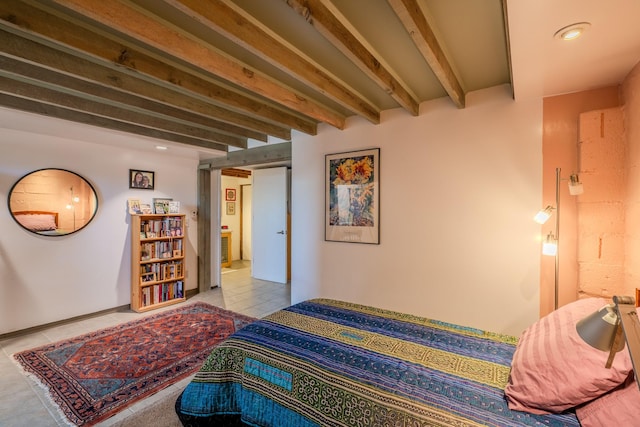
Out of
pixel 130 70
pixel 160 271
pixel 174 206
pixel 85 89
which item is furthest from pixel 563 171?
pixel 160 271

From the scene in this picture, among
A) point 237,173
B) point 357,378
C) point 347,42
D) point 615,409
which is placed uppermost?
point 347,42

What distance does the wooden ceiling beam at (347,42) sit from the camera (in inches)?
55.2

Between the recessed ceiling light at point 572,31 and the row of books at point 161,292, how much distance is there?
4.81 metres

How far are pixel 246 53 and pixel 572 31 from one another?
1.84 metres

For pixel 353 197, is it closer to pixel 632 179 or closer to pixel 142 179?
pixel 632 179

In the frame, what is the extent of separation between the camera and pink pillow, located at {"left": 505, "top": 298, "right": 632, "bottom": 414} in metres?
1.03

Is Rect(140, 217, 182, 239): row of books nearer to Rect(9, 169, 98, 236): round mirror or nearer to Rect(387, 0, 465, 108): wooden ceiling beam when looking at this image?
Rect(9, 169, 98, 236): round mirror

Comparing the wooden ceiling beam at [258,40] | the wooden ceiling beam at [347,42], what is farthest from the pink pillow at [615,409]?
the wooden ceiling beam at [258,40]

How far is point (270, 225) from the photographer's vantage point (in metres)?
5.64

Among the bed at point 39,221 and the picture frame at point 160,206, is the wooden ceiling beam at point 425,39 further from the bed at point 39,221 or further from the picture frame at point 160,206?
the bed at point 39,221

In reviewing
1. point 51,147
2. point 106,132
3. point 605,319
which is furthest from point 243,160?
point 605,319

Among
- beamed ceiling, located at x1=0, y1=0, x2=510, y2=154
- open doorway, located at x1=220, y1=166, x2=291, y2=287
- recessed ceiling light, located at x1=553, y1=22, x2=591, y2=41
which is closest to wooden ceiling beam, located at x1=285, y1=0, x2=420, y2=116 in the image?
beamed ceiling, located at x1=0, y1=0, x2=510, y2=154

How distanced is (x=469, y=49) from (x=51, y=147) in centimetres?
439

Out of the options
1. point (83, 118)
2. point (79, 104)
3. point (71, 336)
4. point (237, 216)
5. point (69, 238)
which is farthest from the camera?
point (237, 216)
